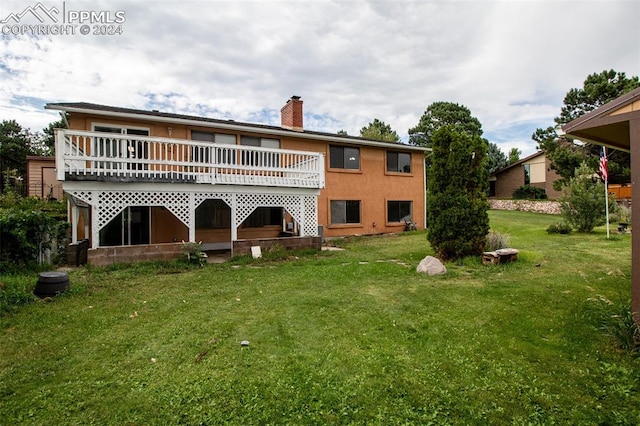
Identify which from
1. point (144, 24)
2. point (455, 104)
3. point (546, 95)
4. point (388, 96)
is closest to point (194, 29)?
point (144, 24)

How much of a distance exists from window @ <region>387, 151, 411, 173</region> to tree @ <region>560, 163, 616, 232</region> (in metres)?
7.05

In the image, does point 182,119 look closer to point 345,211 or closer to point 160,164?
point 160,164

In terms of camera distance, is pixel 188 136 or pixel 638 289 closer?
pixel 638 289

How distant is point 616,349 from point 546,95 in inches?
1092

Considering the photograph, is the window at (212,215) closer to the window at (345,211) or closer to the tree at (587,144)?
the window at (345,211)

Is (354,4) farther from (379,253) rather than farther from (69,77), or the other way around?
(69,77)

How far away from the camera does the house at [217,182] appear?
856cm

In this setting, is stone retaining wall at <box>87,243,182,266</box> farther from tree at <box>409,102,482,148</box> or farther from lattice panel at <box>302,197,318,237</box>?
tree at <box>409,102,482,148</box>

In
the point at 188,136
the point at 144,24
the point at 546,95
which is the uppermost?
the point at 546,95

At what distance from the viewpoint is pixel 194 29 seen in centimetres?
1087

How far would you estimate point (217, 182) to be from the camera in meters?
9.63

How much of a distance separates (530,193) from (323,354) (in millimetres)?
31814

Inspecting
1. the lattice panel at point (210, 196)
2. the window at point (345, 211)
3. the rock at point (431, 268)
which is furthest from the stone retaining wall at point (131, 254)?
the window at point (345, 211)

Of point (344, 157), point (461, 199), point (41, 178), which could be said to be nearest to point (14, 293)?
point (461, 199)
